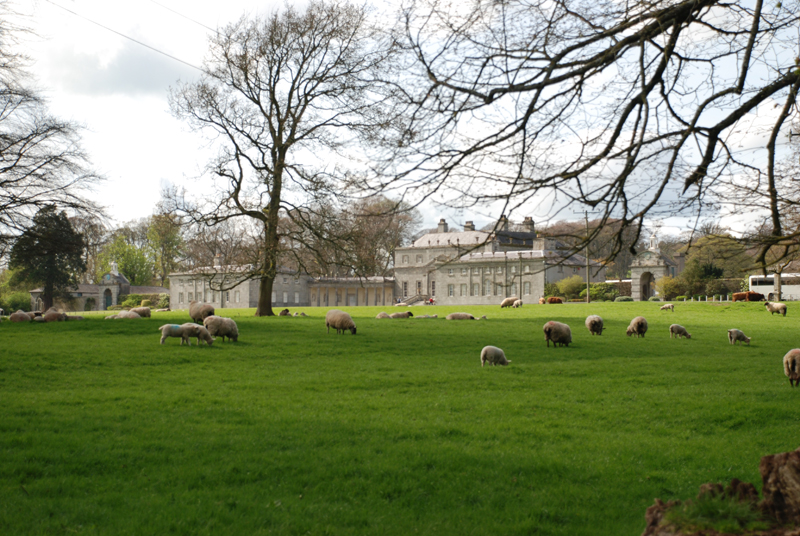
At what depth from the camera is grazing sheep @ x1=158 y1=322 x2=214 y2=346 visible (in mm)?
18812

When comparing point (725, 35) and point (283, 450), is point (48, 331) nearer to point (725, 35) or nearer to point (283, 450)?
point (283, 450)

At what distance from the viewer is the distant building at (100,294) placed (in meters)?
83.2

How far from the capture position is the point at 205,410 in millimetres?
10117

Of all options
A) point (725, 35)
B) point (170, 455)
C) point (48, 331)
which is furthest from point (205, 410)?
point (48, 331)

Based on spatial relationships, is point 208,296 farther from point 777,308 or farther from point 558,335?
point 558,335

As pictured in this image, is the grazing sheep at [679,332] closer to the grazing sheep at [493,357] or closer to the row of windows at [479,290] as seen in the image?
the grazing sheep at [493,357]

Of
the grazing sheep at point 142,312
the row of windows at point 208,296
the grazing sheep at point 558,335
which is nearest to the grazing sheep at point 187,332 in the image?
the grazing sheep at point 558,335

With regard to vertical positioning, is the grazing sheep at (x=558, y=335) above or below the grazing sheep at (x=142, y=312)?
below

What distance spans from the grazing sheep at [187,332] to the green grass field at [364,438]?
0.94 m

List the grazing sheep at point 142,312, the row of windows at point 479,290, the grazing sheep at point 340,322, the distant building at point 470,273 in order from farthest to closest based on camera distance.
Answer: the row of windows at point 479,290 < the distant building at point 470,273 < the grazing sheep at point 142,312 < the grazing sheep at point 340,322

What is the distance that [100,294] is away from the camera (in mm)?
85375

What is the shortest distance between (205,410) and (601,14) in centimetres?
815

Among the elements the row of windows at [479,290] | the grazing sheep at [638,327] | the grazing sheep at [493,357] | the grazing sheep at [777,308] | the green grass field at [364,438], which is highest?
the row of windows at [479,290]

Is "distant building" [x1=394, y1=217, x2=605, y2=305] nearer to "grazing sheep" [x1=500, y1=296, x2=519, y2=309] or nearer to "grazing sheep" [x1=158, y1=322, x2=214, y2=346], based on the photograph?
"grazing sheep" [x1=500, y1=296, x2=519, y2=309]
